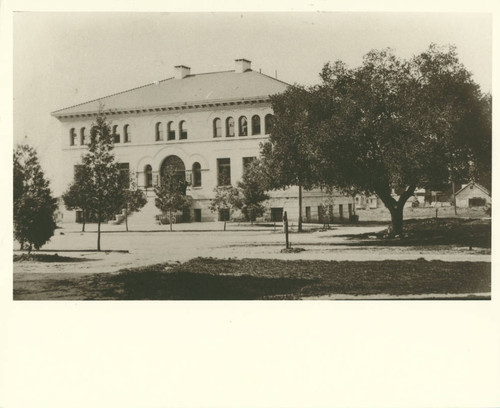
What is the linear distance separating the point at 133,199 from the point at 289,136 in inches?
105

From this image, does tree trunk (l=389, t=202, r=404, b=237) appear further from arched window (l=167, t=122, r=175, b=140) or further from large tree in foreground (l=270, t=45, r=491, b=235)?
arched window (l=167, t=122, r=175, b=140)

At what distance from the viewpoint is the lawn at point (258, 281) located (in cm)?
832

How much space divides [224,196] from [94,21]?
3.23 metres

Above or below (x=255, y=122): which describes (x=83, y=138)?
below

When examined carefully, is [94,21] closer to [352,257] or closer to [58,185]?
[58,185]

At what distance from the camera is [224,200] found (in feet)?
30.5

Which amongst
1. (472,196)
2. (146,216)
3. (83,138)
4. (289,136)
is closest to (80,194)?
(83,138)

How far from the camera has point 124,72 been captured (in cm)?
900

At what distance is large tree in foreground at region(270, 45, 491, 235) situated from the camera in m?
8.66

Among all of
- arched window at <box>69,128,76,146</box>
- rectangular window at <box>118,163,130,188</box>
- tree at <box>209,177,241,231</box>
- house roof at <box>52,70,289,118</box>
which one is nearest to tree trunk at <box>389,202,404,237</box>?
tree at <box>209,177,241,231</box>

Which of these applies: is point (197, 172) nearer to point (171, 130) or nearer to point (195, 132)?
point (195, 132)

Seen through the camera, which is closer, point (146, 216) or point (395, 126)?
point (395, 126)
